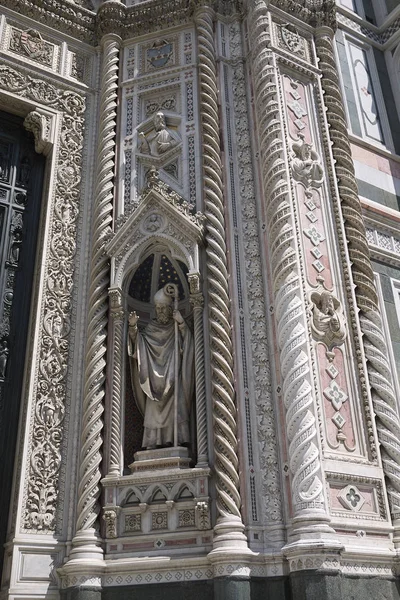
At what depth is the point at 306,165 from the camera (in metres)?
8.09

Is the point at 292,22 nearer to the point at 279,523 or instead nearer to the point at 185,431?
the point at 185,431

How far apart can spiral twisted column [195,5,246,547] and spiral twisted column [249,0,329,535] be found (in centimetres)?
53

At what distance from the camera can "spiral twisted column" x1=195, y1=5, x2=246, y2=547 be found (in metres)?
6.31

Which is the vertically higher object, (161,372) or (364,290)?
(364,290)

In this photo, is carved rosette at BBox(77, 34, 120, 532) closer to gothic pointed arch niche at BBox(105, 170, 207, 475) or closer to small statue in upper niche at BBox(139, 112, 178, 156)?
gothic pointed arch niche at BBox(105, 170, 207, 475)

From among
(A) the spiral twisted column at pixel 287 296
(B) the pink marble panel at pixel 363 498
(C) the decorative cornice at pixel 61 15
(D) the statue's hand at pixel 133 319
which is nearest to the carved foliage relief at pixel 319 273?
→ (A) the spiral twisted column at pixel 287 296

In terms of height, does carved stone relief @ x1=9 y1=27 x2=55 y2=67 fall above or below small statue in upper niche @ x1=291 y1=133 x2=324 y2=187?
above

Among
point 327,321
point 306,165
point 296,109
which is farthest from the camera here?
point 296,109

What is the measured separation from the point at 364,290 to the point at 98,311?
3081 mm

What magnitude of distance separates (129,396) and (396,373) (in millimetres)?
3348

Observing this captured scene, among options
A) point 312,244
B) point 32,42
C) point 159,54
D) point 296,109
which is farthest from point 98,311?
point 32,42

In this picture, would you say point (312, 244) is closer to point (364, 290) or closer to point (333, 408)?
point (364, 290)

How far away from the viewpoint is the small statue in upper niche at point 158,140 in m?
8.52

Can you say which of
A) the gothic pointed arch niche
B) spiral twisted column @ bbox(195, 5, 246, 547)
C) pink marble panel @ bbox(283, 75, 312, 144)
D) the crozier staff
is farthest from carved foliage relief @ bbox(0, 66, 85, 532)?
pink marble panel @ bbox(283, 75, 312, 144)
